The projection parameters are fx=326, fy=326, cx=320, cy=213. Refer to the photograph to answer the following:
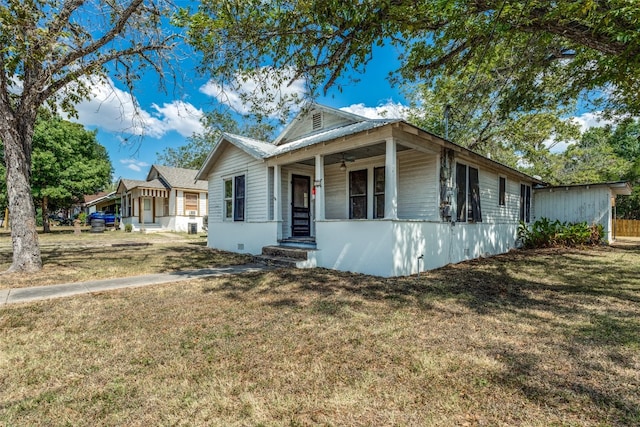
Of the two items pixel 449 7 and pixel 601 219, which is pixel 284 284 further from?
pixel 601 219

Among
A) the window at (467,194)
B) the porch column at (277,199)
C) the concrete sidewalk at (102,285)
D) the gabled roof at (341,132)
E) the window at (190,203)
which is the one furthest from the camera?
the window at (190,203)

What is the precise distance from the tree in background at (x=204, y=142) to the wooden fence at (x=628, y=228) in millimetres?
25402

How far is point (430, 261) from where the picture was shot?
7762 millimetres

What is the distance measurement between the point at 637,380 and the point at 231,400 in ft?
10.5

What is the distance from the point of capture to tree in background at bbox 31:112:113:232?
19250 millimetres

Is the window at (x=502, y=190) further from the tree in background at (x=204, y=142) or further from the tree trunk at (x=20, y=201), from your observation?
the tree in background at (x=204, y=142)

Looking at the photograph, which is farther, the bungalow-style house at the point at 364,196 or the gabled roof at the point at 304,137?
the gabled roof at the point at 304,137

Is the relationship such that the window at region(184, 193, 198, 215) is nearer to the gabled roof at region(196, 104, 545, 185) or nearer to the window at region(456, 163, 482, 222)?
the gabled roof at region(196, 104, 545, 185)

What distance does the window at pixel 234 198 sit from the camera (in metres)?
11.4

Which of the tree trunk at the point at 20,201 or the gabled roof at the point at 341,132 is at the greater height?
the gabled roof at the point at 341,132

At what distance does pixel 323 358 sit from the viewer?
304cm

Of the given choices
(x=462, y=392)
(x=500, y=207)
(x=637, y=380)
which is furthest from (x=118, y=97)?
(x=500, y=207)

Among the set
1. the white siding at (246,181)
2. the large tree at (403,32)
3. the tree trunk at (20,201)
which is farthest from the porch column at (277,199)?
the tree trunk at (20,201)

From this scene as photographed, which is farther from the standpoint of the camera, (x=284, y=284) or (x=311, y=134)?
(x=311, y=134)
